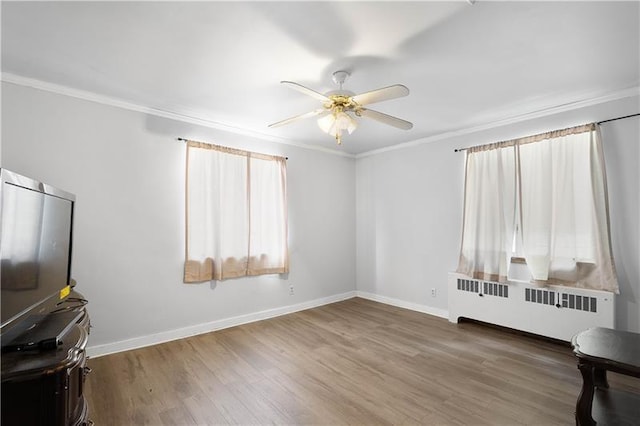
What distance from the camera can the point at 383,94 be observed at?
215cm

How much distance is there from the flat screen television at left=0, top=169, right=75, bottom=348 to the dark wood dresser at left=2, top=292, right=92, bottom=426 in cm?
16

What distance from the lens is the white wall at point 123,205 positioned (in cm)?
268

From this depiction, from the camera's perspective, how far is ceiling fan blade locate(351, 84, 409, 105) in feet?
6.77

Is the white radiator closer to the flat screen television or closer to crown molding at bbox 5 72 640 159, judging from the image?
crown molding at bbox 5 72 640 159

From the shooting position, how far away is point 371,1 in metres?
1.68

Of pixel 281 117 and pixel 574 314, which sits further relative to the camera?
pixel 281 117

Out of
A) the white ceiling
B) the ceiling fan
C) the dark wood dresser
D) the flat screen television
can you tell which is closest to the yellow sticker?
the flat screen television

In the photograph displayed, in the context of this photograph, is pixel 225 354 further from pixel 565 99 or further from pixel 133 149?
pixel 565 99

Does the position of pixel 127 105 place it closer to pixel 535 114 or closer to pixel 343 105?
pixel 343 105

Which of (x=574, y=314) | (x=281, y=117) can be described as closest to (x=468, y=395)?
(x=574, y=314)

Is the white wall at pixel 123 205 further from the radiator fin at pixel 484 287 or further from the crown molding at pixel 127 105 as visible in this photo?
the radiator fin at pixel 484 287

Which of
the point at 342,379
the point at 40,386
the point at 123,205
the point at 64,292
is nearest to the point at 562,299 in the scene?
the point at 342,379

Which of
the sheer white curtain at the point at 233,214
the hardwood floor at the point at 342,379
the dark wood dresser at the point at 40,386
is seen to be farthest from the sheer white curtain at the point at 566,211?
the dark wood dresser at the point at 40,386

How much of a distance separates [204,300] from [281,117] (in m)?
2.44
